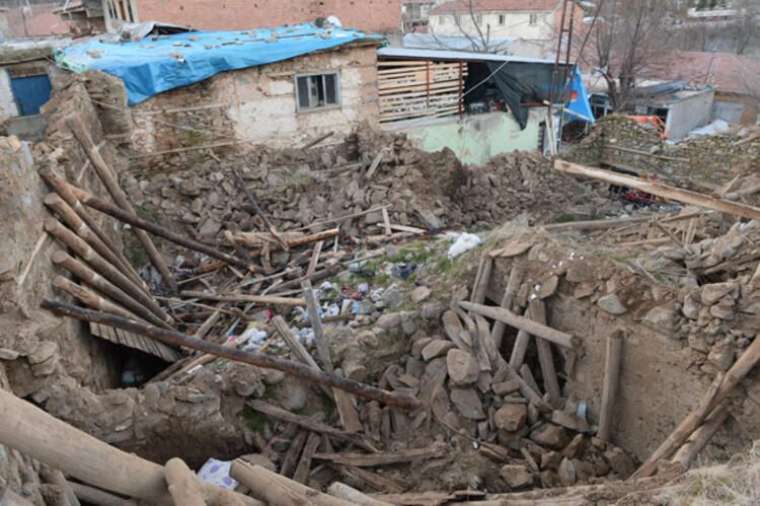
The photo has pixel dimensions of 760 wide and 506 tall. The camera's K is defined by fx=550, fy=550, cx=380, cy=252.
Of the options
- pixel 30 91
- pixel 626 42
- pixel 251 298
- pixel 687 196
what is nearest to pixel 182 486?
pixel 687 196

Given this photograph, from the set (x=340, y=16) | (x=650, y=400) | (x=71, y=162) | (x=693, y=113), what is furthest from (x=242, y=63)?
(x=693, y=113)

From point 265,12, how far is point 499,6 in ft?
78.1

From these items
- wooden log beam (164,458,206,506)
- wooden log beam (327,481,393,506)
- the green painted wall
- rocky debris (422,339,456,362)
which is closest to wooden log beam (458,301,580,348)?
rocky debris (422,339,456,362)

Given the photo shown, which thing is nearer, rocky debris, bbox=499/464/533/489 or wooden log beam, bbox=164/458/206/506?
wooden log beam, bbox=164/458/206/506

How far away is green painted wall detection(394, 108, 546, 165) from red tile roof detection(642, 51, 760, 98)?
1575 centimetres

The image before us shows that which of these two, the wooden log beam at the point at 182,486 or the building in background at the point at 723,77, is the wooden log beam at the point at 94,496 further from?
the building in background at the point at 723,77

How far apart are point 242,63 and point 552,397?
390 inches

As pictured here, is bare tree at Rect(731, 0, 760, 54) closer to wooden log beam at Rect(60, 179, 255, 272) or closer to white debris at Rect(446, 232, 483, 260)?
white debris at Rect(446, 232, 483, 260)

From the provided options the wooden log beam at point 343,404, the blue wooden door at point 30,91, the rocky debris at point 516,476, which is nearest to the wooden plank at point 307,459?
the wooden log beam at point 343,404

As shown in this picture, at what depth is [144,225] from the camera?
343 inches

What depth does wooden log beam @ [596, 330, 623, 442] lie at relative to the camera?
21.0ft

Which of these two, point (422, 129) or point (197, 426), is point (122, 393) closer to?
point (197, 426)

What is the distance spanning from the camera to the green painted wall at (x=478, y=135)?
15977 millimetres

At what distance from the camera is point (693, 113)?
2712 cm
